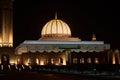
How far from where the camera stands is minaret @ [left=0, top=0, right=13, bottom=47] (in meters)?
64.4

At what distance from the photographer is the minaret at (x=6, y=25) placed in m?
64.4

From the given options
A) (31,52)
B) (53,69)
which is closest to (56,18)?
(31,52)

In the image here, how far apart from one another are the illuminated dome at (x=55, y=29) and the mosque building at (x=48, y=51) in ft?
2.77

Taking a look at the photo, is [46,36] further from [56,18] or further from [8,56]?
[8,56]

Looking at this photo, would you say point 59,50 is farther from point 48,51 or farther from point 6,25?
point 6,25

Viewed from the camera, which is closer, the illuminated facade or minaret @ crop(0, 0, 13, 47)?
the illuminated facade

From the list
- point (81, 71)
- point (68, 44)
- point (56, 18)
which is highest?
point (56, 18)

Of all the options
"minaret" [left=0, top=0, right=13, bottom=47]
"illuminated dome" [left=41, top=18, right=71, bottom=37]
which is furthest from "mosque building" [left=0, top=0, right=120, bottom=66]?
"illuminated dome" [left=41, top=18, right=71, bottom=37]

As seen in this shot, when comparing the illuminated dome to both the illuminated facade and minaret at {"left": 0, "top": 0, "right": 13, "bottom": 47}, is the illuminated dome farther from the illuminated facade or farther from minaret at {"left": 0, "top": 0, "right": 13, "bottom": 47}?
minaret at {"left": 0, "top": 0, "right": 13, "bottom": 47}

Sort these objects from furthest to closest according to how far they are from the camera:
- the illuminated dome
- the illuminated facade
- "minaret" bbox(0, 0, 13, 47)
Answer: the illuminated dome
"minaret" bbox(0, 0, 13, 47)
the illuminated facade

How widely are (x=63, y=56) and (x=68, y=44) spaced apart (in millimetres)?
9306

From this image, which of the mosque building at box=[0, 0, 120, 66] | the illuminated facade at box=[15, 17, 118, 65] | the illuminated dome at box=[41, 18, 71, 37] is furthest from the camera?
the illuminated dome at box=[41, 18, 71, 37]

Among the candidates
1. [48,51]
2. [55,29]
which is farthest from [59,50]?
[55,29]

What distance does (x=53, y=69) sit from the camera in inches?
1900
